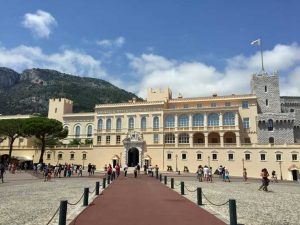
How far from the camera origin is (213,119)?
63.2 meters

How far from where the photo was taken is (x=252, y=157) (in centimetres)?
5762

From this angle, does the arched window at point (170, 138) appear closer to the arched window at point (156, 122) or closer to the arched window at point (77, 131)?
the arched window at point (156, 122)

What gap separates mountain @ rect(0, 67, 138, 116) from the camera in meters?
144

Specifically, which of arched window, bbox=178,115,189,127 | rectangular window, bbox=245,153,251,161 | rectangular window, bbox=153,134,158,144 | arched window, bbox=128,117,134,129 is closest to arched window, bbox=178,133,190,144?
arched window, bbox=178,115,189,127

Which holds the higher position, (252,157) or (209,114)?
(209,114)

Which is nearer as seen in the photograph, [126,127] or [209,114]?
[209,114]

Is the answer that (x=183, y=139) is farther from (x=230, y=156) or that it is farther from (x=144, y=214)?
(x=144, y=214)

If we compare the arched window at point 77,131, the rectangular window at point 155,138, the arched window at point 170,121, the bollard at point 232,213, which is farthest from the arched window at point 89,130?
the bollard at point 232,213

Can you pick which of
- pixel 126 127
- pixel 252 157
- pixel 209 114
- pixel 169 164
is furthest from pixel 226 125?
pixel 126 127

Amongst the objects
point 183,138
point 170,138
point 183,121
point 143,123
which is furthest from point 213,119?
point 143,123

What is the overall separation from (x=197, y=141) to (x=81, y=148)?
26107mm

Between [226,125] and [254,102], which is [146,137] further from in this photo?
[254,102]

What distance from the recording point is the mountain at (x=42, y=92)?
14438 centimetres

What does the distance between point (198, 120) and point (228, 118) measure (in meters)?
6.05
